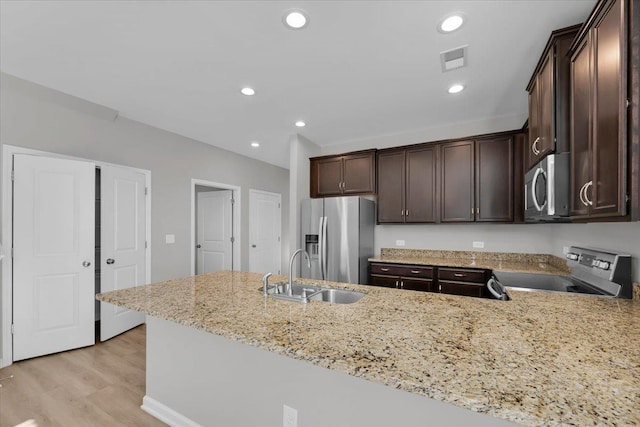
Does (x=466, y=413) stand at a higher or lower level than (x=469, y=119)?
lower

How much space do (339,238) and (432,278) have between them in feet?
3.95

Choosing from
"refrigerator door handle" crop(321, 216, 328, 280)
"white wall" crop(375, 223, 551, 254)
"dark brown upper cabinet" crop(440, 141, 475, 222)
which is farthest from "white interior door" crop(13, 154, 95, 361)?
"dark brown upper cabinet" crop(440, 141, 475, 222)

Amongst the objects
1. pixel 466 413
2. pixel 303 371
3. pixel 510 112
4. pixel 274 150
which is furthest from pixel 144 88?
pixel 510 112

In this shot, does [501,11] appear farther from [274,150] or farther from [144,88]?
[274,150]

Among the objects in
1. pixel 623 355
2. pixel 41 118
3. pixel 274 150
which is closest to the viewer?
pixel 623 355

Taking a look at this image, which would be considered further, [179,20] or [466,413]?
[179,20]

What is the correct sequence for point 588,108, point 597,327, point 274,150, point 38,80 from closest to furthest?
point 597,327 < point 588,108 < point 38,80 < point 274,150

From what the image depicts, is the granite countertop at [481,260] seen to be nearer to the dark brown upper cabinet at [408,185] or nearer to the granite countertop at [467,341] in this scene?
the dark brown upper cabinet at [408,185]

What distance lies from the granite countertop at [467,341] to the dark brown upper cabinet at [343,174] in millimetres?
2510

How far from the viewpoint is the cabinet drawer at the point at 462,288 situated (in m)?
2.97

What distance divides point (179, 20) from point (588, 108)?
246cm

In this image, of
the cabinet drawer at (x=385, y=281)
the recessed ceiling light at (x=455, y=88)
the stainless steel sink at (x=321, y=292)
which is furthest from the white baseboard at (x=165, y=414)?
the recessed ceiling light at (x=455, y=88)

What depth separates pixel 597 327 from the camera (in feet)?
3.81

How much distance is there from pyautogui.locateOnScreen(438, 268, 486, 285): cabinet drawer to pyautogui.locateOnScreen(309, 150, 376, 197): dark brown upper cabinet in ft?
4.74
